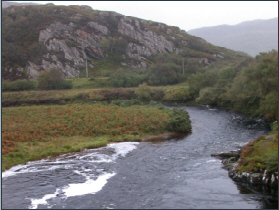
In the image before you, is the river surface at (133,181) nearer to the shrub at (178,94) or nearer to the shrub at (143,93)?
the shrub at (178,94)

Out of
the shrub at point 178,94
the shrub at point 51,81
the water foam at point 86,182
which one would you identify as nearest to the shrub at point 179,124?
the water foam at point 86,182

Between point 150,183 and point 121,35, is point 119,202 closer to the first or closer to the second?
point 150,183

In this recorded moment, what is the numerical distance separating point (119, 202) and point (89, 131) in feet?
71.9

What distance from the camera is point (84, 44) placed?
155 m

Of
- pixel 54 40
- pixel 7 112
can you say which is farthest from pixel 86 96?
pixel 54 40

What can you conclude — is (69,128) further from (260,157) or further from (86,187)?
(260,157)

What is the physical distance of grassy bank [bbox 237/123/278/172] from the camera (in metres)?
22.9

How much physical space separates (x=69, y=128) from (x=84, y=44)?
121492 mm

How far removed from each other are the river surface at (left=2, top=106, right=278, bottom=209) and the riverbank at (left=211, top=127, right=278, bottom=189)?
3.43 ft

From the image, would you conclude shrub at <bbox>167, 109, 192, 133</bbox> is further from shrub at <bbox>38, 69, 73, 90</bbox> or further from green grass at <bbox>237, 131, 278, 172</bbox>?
shrub at <bbox>38, 69, 73, 90</bbox>

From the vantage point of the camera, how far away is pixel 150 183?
2341 centimetres

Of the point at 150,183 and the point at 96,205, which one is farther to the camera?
the point at 150,183

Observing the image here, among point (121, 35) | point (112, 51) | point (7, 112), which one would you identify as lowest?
point (7, 112)

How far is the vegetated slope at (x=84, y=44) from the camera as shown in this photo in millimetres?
127062
